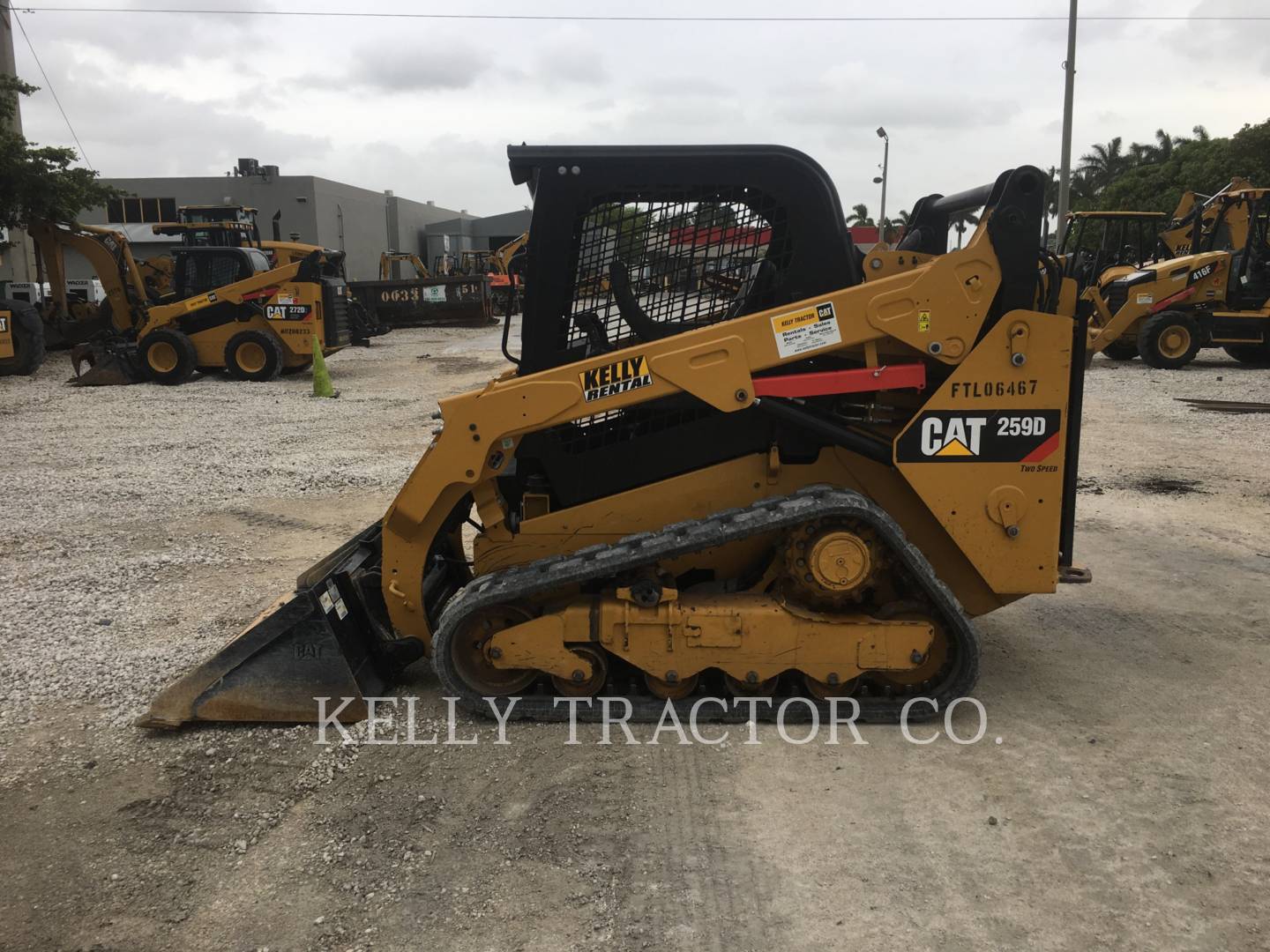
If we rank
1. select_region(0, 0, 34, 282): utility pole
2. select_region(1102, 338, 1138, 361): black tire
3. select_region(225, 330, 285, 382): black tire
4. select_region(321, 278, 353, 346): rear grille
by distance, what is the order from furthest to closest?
select_region(0, 0, 34, 282): utility pole
select_region(1102, 338, 1138, 361): black tire
select_region(321, 278, 353, 346): rear grille
select_region(225, 330, 285, 382): black tire

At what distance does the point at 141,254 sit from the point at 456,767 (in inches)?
1666

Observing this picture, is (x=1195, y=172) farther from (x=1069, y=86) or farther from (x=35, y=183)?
(x=35, y=183)

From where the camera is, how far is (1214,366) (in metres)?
17.1

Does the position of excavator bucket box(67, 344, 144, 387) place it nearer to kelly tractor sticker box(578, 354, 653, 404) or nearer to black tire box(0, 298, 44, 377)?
black tire box(0, 298, 44, 377)

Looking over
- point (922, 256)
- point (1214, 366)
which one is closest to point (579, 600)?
point (922, 256)

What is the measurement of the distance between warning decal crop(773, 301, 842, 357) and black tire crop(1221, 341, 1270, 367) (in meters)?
16.1

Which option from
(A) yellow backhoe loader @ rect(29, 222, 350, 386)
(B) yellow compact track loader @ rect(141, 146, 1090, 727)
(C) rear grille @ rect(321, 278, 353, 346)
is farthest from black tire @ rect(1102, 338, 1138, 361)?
(B) yellow compact track loader @ rect(141, 146, 1090, 727)

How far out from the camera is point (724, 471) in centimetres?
420

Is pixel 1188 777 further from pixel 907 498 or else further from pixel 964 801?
pixel 907 498

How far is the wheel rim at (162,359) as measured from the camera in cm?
1622

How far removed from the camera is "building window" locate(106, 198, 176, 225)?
40088 millimetres

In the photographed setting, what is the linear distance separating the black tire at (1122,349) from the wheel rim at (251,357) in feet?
50.2
